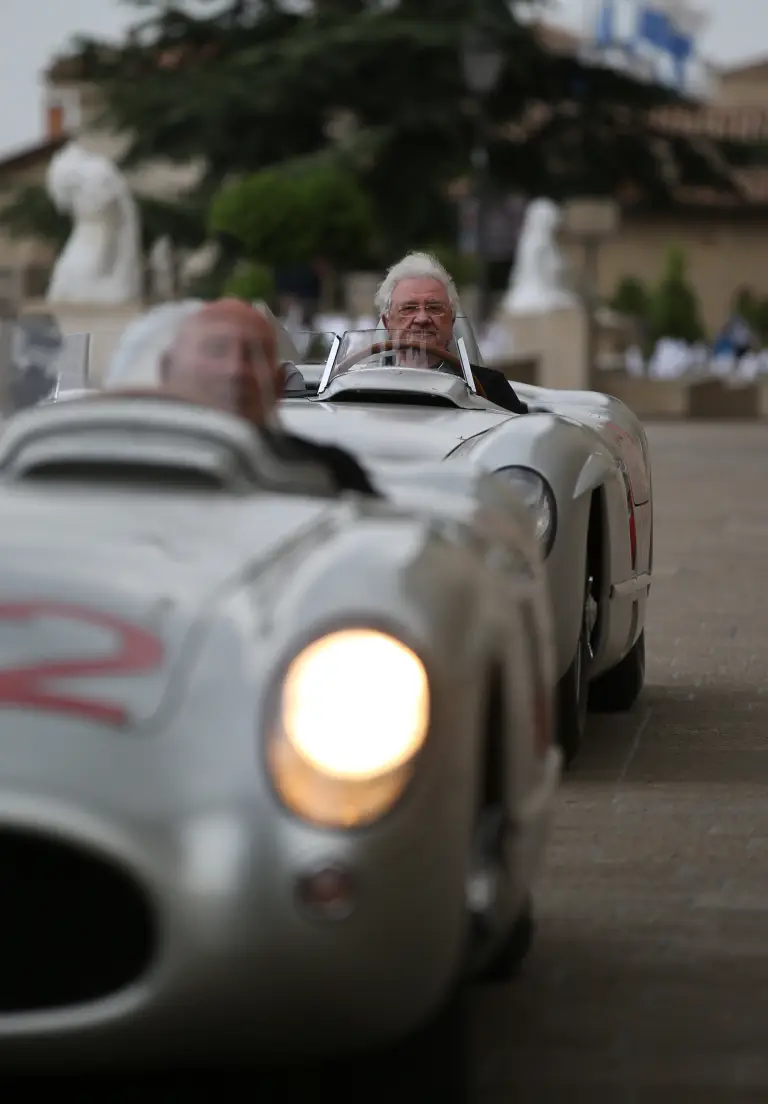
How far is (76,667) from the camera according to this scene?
3.07 metres

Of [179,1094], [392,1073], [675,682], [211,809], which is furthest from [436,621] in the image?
[675,682]

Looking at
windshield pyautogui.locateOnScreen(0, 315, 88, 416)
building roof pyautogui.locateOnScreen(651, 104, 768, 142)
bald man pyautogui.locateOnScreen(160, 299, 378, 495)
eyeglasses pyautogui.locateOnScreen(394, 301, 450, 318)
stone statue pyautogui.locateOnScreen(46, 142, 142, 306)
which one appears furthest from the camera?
building roof pyautogui.locateOnScreen(651, 104, 768, 142)

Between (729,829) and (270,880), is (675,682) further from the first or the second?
(270,880)

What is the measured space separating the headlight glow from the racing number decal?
0.19 metres

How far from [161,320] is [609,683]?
11.7 feet

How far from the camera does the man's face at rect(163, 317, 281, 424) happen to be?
4117 mm

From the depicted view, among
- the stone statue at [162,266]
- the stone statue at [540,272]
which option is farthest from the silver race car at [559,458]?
the stone statue at [162,266]

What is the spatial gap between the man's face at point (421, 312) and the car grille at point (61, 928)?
4.44 metres

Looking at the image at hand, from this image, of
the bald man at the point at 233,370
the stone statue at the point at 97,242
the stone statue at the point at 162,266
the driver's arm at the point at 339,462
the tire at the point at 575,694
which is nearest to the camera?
the bald man at the point at 233,370

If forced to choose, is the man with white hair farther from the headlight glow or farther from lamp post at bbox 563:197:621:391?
lamp post at bbox 563:197:621:391

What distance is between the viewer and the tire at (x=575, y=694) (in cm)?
631

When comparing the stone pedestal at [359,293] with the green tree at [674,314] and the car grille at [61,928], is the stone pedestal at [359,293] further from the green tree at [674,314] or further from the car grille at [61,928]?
the car grille at [61,928]

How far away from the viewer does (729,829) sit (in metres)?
5.70

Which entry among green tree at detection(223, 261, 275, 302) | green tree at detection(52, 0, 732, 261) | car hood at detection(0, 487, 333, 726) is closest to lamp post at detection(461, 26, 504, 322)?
green tree at detection(223, 261, 275, 302)
